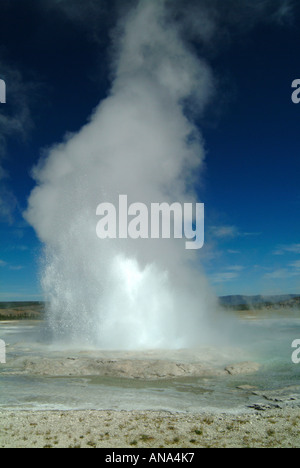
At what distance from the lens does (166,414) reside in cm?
1076

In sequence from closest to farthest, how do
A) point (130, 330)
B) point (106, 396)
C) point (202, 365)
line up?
1. point (106, 396)
2. point (202, 365)
3. point (130, 330)

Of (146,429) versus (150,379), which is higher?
(146,429)

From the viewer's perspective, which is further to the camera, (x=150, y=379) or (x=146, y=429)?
(x=150, y=379)

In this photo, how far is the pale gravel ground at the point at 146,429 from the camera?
859cm

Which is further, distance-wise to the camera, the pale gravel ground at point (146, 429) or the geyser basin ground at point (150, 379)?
the geyser basin ground at point (150, 379)

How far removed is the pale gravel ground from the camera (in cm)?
859

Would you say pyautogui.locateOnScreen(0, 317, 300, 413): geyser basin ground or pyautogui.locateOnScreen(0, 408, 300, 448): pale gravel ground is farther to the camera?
pyautogui.locateOnScreen(0, 317, 300, 413): geyser basin ground

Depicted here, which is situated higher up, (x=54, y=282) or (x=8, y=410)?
(x=54, y=282)

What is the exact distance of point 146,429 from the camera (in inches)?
372
